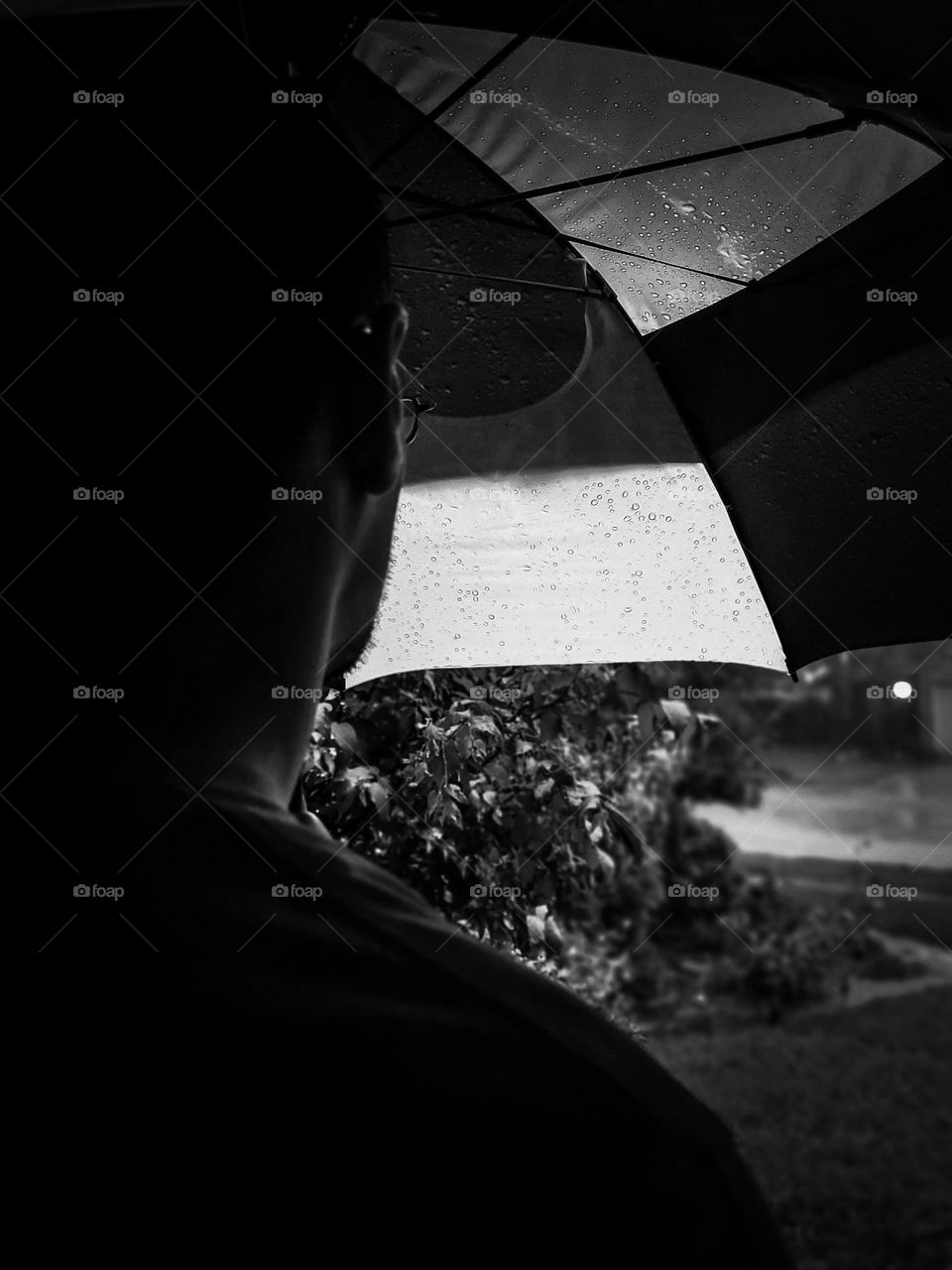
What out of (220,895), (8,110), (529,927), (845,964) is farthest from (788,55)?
(845,964)

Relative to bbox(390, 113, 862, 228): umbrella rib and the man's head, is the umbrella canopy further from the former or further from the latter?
the man's head

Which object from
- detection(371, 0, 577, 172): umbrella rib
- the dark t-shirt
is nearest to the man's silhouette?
the dark t-shirt

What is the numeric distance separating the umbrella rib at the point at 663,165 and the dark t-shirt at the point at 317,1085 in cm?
161

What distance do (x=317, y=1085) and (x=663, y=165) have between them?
184cm

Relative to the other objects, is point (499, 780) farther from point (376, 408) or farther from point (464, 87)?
point (376, 408)

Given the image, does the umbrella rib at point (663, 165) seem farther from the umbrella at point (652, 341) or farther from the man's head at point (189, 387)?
the man's head at point (189, 387)

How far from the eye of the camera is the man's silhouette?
2.12 feet

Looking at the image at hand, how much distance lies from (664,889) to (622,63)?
31.4ft

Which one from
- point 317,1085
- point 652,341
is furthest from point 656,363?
point 317,1085

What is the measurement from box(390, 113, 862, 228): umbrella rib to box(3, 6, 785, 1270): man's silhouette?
3.89ft

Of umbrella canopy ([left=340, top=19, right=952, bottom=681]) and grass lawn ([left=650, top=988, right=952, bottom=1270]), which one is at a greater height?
umbrella canopy ([left=340, top=19, right=952, bottom=681])

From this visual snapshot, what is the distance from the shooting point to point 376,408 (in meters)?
0.94

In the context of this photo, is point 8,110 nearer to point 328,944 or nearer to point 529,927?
point 328,944

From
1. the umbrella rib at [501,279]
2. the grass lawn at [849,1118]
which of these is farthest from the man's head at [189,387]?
the grass lawn at [849,1118]
